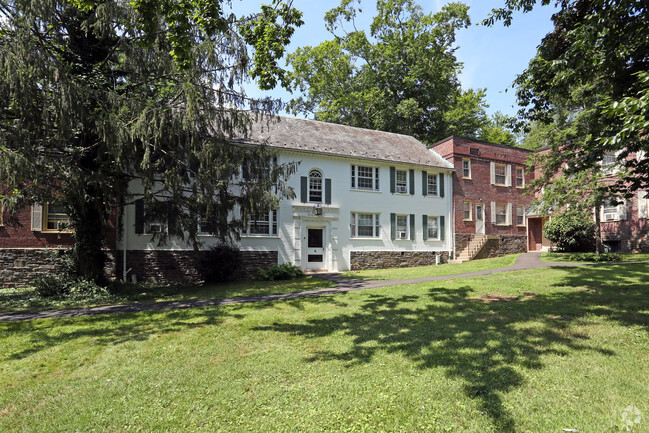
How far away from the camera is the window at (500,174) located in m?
22.6

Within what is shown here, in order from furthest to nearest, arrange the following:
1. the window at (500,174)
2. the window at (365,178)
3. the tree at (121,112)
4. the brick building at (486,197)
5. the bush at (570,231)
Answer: the window at (500,174)
the brick building at (486,197)
the bush at (570,231)
the window at (365,178)
the tree at (121,112)

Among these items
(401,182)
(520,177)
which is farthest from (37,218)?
(520,177)

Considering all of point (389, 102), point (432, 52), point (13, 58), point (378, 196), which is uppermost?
point (432, 52)

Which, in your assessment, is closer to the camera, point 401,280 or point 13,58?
point 13,58

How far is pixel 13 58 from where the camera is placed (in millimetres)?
7977

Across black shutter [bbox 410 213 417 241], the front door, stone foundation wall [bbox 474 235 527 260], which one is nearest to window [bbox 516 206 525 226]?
stone foundation wall [bbox 474 235 527 260]

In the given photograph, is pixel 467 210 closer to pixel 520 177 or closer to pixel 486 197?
pixel 486 197

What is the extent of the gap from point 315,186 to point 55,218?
11.5 meters

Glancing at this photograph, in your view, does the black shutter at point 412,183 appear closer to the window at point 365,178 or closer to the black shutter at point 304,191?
the window at point 365,178

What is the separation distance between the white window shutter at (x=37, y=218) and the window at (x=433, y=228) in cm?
1873

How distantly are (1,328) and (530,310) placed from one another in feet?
36.5

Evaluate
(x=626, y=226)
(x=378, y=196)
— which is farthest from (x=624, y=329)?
(x=626, y=226)

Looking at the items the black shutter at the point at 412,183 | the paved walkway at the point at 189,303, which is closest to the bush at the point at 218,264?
the paved walkway at the point at 189,303

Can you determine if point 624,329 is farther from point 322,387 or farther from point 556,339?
point 322,387
